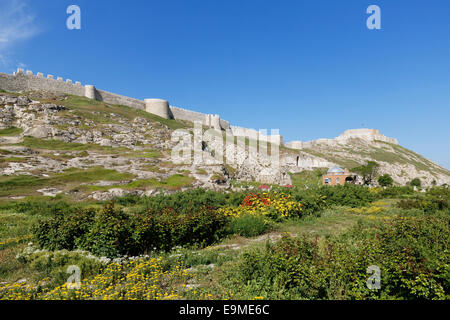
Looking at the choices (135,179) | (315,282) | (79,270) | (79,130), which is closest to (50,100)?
(79,130)

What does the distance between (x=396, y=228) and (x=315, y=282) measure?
20.3 ft

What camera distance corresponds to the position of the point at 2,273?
6844mm

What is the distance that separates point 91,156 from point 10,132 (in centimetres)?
1885

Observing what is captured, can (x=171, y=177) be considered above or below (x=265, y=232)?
above

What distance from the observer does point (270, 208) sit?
43.6 feet

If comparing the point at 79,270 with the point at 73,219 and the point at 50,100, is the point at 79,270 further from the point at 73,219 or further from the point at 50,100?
the point at 50,100

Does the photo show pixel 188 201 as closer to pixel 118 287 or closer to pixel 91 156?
pixel 118 287

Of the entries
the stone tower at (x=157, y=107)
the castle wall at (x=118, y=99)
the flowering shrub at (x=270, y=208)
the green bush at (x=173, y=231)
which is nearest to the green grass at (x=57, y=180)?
the flowering shrub at (x=270, y=208)

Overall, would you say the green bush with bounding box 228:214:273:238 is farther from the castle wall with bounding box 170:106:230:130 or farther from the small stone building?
Result: the castle wall with bounding box 170:106:230:130

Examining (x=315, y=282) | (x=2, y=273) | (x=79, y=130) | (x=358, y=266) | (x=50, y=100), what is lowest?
(x=2, y=273)

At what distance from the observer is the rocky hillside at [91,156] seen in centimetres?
2633

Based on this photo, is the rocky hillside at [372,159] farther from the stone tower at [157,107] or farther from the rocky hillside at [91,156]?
the stone tower at [157,107]

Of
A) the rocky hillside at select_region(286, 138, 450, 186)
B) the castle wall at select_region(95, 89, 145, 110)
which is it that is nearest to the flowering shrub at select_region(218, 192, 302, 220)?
the rocky hillside at select_region(286, 138, 450, 186)
